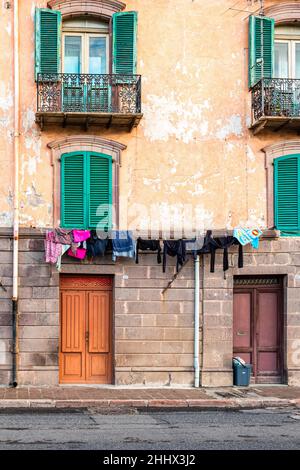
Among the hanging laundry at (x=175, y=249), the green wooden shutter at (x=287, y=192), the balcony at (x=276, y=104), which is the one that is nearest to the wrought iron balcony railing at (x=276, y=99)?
the balcony at (x=276, y=104)

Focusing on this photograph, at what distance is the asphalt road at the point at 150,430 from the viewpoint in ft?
35.9

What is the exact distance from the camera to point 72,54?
60.9ft

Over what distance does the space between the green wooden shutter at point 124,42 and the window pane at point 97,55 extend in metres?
0.55

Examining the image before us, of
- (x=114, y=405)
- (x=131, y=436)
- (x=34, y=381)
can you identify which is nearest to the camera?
(x=131, y=436)

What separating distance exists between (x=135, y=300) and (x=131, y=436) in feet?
→ 22.0

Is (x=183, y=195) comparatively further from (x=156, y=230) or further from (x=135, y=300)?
(x=135, y=300)

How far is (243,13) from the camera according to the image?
1869 centimetres

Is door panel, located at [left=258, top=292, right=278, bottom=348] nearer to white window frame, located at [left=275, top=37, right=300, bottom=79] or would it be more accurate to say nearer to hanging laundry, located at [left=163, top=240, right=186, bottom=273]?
hanging laundry, located at [left=163, top=240, right=186, bottom=273]

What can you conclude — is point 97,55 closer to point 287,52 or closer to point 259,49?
point 259,49

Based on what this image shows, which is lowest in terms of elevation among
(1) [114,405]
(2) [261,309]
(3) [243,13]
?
(1) [114,405]

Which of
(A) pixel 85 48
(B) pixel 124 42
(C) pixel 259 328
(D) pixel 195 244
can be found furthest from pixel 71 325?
(B) pixel 124 42

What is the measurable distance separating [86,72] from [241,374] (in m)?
8.06

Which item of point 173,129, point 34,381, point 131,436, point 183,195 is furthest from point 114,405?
point 173,129

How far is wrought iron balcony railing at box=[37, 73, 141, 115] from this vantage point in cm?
1778
